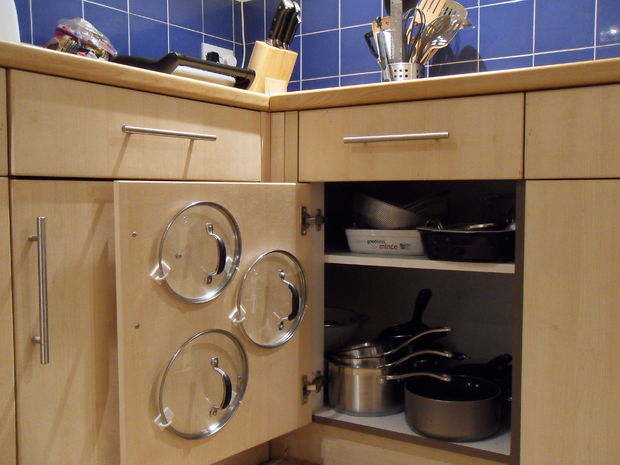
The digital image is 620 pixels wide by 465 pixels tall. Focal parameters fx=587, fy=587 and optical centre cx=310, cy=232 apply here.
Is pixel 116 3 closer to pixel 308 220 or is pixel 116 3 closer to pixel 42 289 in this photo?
pixel 308 220

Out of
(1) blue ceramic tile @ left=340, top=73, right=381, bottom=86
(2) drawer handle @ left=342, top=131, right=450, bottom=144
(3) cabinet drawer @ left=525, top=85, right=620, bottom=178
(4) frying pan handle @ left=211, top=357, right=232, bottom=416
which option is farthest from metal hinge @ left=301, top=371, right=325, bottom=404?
(1) blue ceramic tile @ left=340, top=73, right=381, bottom=86

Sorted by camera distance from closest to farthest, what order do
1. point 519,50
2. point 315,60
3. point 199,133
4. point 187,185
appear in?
point 187,185, point 199,133, point 519,50, point 315,60

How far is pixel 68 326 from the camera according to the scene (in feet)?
3.09

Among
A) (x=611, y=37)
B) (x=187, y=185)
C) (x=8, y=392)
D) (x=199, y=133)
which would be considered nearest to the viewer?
(x=8, y=392)

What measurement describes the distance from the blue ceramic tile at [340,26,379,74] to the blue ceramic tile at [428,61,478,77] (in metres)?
0.17

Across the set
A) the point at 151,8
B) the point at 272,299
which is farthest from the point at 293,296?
the point at 151,8

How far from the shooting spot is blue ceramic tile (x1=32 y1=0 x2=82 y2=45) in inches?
50.9

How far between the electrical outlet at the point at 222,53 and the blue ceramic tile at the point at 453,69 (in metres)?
0.58

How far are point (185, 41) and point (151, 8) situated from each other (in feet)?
0.47

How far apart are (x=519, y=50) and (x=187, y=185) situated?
0.97m

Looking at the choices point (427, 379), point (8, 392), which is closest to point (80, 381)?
point (8, 392)

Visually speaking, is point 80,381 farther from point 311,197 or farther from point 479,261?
point 479,261

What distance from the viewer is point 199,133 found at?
112 cm

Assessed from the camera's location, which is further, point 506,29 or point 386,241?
point 506,29
